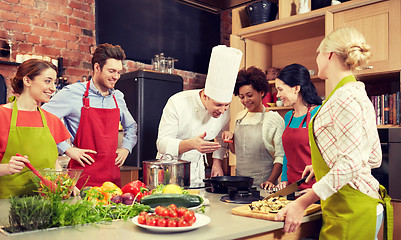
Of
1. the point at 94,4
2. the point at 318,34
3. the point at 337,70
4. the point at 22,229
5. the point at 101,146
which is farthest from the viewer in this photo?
the point at 94,4

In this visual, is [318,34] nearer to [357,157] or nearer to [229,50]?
[229,50]

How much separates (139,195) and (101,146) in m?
1.06

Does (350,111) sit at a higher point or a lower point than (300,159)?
higher

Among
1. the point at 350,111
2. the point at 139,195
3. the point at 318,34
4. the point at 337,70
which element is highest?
the point at 318,34

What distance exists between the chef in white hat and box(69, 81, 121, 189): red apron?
366 millimetres

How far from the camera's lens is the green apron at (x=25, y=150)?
1.92m

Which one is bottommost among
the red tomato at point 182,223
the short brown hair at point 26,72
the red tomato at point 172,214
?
the red tomato at point 182,223

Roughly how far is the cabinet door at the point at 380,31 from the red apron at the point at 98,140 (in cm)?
215

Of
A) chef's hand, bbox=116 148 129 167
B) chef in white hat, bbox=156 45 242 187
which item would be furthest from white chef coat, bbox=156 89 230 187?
chef's hand, bbox=116 148 129 167

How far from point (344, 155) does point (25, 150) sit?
160cm

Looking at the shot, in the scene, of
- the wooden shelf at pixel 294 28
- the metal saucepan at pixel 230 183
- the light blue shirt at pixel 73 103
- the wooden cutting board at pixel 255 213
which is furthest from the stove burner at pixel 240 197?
the wooden shelf at pixel 294 28

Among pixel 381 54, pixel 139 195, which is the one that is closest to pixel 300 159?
pixel 139 195

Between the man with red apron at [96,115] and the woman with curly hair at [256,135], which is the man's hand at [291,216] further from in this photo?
the man with red apron at [96,115]

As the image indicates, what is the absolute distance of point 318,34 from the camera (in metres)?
3.92
